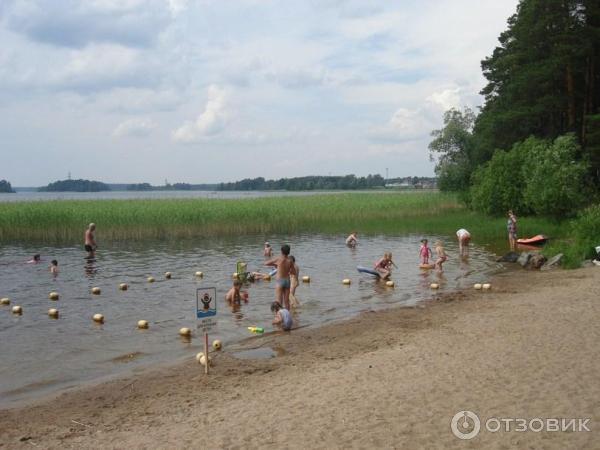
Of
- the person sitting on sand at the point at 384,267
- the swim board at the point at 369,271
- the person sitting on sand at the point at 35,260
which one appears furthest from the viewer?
the person sitting on sand at the point at 35,260

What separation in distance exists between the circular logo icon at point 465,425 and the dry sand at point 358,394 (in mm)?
113

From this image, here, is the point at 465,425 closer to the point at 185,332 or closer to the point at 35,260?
the point at 185,332

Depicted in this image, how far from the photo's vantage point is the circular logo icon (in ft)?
20.8

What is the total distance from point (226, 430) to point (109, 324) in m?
8.66

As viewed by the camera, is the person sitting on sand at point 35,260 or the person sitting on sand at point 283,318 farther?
the person sitting on sand at point 35,260

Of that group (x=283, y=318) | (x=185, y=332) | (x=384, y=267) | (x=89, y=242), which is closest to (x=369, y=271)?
(x=384, y=267)

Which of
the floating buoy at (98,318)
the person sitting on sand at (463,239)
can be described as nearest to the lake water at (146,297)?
the floating buoy at (98,318)

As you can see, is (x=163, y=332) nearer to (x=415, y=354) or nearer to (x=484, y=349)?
(x=415, y=354)

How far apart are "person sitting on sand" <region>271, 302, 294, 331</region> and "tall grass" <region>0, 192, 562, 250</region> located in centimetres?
2251

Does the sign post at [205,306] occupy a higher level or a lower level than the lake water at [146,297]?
higher

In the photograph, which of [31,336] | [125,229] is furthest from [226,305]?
[125,229]

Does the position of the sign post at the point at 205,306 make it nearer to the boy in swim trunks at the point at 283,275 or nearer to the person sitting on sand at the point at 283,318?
the person sitting on sand at the point at 283,318

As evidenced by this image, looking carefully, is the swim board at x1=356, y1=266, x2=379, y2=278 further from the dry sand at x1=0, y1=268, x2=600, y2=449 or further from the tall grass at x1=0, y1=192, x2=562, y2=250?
A: the tall grass at x1=0, y1=192, x2=562, y2=250

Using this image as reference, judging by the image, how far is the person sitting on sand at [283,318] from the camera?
13.5m
